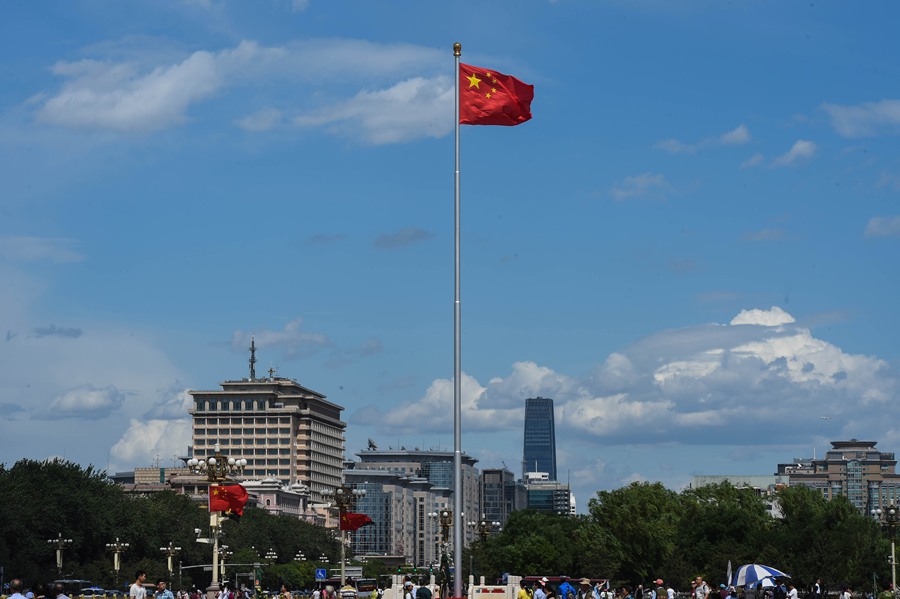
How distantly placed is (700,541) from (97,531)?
48282 mm

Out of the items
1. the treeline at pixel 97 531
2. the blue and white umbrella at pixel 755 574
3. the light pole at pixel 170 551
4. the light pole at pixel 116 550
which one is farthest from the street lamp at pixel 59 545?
the blue and white umbrella at pixel 755 574

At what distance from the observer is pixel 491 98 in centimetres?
3044

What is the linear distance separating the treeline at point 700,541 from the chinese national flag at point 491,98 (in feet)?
137

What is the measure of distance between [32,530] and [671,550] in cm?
4320

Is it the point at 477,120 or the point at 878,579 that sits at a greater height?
the point at 477,120

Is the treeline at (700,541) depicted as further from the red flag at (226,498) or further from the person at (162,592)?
the person at (162,592)

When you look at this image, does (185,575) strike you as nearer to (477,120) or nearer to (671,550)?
(671,550)

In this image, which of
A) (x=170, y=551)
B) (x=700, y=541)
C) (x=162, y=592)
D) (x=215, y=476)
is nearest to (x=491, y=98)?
(x=162, y=592)

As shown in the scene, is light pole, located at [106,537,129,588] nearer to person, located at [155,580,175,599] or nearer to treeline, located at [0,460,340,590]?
treeline, located at [0,460,340,590]

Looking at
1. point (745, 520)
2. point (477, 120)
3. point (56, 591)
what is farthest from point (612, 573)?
point (56, 591)

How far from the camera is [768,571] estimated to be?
44188 mm

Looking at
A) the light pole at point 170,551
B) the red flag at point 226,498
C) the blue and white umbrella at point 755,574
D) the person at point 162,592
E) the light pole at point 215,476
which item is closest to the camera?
the person at point 162,592

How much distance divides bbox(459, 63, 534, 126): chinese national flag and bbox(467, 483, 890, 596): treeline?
41624 millimetres

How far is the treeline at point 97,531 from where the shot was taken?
9181 cm
